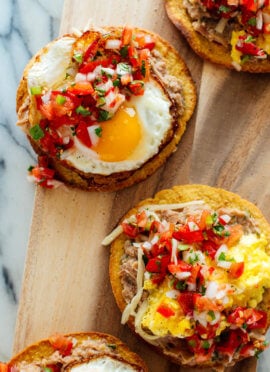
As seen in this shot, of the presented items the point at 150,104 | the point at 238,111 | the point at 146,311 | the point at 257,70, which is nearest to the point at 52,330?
the point at 146,311

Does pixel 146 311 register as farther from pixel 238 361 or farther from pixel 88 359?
pixel 238 361

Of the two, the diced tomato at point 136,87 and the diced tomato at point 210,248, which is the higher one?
the diced tomato at point 136,87

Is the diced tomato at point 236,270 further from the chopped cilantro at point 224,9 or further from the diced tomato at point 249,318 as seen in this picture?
the chopped cilantro at point 224,9

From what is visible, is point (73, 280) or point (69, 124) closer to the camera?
point (69, 124)

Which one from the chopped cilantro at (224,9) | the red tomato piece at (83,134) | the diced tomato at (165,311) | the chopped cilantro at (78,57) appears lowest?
the diced tomato at (165,311)

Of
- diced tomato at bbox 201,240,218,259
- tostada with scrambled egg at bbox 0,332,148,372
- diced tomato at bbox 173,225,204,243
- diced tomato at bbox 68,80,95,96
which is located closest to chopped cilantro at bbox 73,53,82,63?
diced tomato at bbox 68,80,95,96

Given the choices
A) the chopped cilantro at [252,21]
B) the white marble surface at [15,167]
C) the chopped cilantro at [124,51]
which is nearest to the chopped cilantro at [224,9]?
the chopped cilantro at [252,21]

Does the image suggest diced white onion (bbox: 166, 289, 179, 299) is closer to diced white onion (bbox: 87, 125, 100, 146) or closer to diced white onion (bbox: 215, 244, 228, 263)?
diced white onion (bbox: 215, 244, 228, 263)
